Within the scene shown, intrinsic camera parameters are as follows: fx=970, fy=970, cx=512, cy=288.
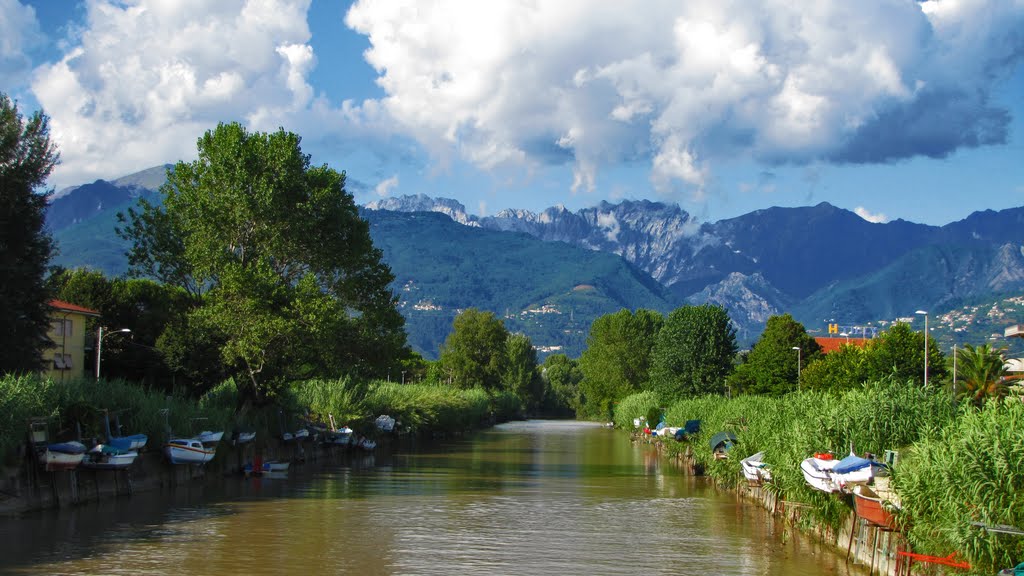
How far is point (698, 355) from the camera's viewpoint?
92062 millimetres

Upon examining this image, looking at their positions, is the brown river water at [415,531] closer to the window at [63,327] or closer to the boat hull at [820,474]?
Answer: the boat hull at [820,474]

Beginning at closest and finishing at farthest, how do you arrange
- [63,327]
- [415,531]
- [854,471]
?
[854,471]
[415,531]
[63,327]

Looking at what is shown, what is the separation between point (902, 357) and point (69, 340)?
5776 cm

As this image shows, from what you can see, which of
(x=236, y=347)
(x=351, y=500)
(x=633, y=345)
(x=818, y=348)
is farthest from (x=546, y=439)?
(x=351, y=500)

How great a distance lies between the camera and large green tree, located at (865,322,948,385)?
6381 centimetres

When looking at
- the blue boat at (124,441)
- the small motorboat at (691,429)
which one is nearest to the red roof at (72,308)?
the blue boat at (124,441)

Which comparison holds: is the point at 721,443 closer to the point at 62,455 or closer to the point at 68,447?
the point at 68,447

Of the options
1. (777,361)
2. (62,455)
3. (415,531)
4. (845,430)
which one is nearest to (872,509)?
(845,430)

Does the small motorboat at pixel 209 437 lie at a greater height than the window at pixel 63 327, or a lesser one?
lesser

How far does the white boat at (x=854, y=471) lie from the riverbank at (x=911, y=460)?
2.18 feet

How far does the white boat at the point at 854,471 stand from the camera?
79.3ft

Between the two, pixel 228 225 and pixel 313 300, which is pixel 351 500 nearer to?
pixel 313 300

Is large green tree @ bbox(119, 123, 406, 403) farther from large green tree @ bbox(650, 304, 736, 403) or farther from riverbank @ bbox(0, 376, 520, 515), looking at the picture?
large green tree @ bbox(650, 304, 736, 403)

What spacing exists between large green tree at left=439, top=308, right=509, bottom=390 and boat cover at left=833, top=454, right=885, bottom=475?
11719 centimetres
